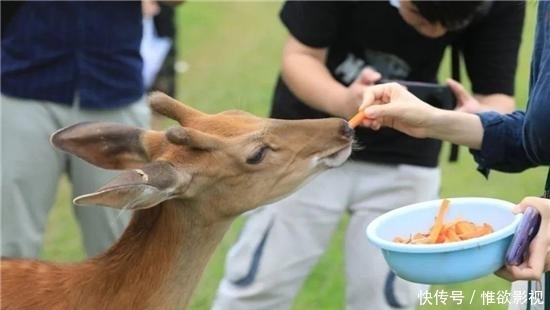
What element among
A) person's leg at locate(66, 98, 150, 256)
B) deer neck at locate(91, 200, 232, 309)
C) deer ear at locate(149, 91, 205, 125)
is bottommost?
person's leg at locate(66, 98, 150, 256)

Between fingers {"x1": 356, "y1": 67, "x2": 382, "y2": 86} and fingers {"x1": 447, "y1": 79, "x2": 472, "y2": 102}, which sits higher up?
fingers {"x1": 356, "y1": 67, "x2": 382, "y2": 86}

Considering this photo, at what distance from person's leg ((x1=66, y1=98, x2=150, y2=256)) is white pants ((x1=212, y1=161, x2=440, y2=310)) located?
474mm

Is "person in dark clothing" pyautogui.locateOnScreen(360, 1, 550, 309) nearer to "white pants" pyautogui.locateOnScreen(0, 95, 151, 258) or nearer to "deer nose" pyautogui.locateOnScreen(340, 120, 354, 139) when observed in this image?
"deer nose" pyautogui.locateOnScreen(340, 120, 354, 139)

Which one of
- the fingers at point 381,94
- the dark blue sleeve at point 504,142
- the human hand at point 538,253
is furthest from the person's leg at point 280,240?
the human hand at point 538,253

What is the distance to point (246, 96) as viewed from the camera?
745 centimetres

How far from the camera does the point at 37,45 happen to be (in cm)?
418

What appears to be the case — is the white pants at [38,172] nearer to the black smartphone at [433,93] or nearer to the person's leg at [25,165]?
the person's leg at [25,165]

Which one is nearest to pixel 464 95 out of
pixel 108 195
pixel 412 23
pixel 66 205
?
pixel 412 23

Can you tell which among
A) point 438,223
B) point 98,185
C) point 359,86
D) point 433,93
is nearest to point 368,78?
point 359,86

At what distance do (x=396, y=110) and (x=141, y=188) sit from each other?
0.71m

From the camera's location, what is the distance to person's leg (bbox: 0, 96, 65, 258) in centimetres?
421

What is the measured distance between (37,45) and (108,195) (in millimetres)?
1569

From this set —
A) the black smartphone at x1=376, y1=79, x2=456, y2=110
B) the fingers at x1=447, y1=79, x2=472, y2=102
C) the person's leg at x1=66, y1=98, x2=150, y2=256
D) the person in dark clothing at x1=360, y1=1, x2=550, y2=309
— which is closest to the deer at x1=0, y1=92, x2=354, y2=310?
the person in dark clothing at x1=360, y1=1, x2=550, y2=309

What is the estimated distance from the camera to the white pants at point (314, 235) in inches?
161
